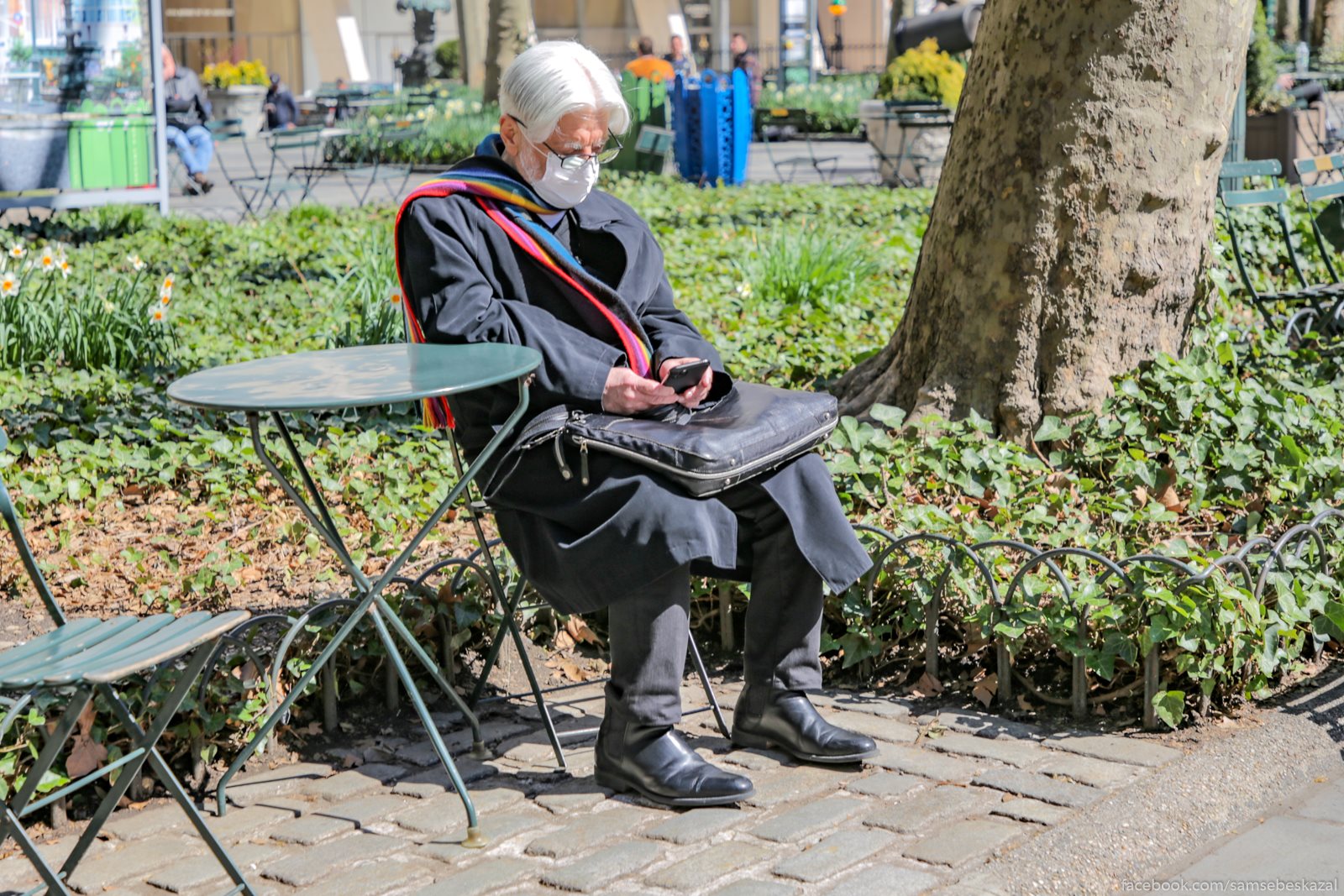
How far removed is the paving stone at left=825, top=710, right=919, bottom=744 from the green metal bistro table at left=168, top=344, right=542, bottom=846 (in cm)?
92

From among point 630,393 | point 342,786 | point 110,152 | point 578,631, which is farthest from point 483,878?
point 110,152

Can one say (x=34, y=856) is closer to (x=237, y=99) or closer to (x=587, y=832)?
(x=587, y=832)

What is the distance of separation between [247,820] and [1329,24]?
32.1 metres

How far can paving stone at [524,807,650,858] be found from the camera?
2.82 metres

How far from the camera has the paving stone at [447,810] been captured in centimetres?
297

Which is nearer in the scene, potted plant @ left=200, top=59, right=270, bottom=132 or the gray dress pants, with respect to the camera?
the gray dress pants

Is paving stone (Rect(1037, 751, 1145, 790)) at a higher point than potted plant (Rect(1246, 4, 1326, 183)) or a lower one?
lower

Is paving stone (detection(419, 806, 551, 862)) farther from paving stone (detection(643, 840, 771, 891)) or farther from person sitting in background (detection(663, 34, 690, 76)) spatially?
person sitting in background (detection(663, 34, 690, 76))

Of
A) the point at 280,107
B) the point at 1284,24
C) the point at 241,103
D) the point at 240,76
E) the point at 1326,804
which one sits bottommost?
the point at 1326,804

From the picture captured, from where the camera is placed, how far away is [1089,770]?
3143 millimetres

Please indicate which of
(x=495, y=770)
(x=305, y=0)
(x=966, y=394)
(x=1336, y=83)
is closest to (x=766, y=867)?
(x=495, y=770)

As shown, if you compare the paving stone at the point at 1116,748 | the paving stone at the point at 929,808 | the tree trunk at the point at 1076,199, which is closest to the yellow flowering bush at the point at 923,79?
the tree trunk at the point at 1076,199

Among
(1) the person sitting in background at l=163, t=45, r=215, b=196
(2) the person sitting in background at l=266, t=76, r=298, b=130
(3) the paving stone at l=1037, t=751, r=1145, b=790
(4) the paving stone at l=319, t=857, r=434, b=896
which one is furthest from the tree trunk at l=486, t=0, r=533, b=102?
(4) the paving stone at l=319, t=857, r=434, b=896

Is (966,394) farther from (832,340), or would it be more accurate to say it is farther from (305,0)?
(305,0)
